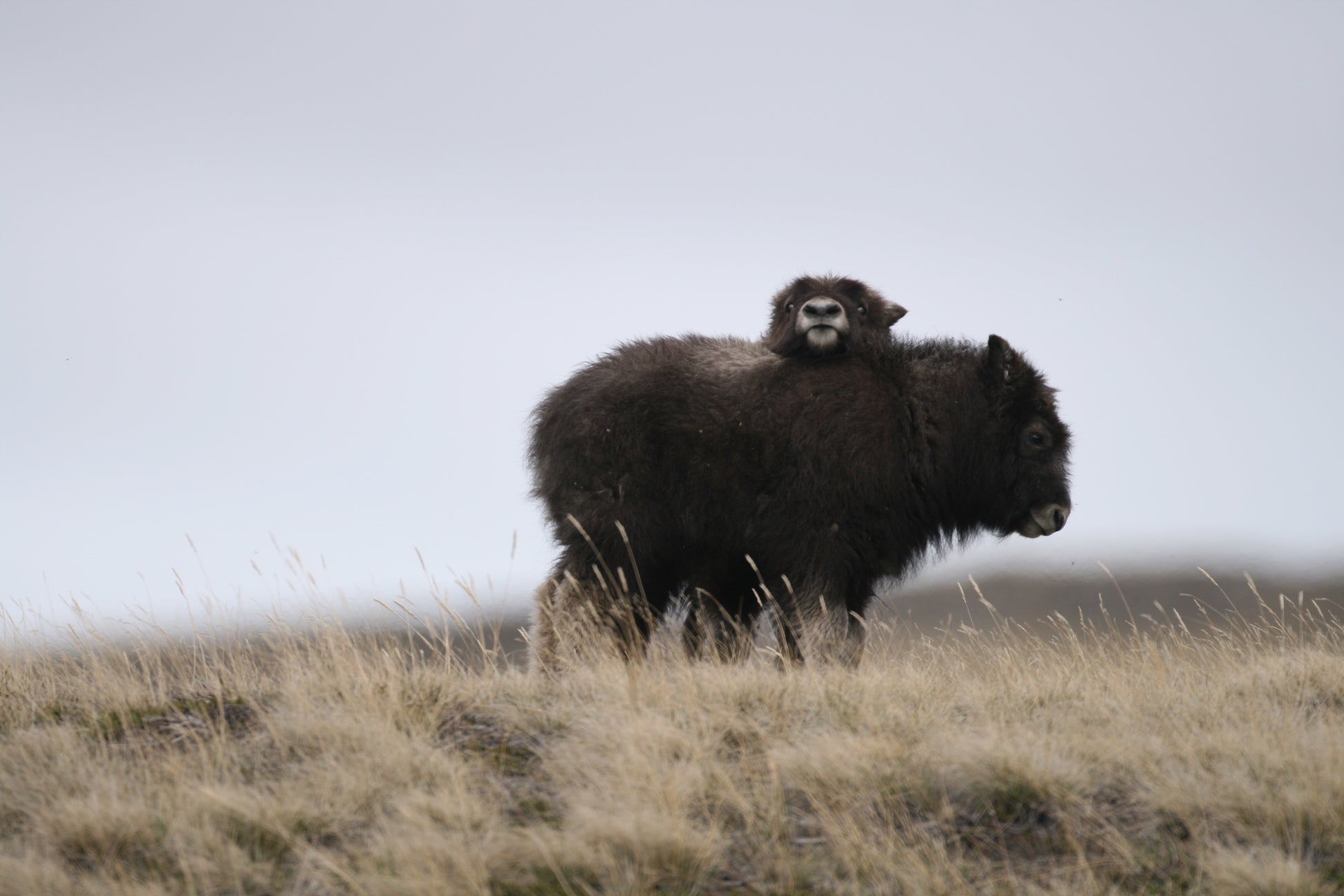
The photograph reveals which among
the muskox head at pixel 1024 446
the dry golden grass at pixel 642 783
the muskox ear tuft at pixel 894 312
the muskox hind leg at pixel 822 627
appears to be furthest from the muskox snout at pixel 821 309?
the dry golden grass at pixel 642 783

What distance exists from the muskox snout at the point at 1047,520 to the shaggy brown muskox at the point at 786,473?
0.01m

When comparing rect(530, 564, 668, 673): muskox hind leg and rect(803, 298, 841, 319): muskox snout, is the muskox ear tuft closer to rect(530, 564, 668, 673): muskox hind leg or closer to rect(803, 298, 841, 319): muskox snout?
rect(803, 298, 841, 319): muskox snout

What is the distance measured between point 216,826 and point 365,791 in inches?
23.9

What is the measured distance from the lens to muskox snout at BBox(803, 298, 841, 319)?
857cm

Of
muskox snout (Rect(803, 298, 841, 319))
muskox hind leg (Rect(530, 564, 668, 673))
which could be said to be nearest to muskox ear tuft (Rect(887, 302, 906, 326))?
muskox snout (Rect(803, 298, 841, 319))

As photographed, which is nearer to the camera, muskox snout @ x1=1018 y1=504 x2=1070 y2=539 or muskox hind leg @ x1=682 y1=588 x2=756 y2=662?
muskox snout @ x1=1018 y1=504 x2=1070 y2=539

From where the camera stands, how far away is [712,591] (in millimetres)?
8922

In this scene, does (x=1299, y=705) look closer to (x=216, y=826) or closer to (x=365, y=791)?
(x=365, y=791)

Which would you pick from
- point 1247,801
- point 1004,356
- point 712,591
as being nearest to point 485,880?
point 1247,801

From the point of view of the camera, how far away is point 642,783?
445 centimetres

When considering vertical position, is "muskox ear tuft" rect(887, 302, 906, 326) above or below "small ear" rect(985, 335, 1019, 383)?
above

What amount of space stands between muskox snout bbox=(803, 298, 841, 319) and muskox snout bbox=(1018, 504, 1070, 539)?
7.89ft

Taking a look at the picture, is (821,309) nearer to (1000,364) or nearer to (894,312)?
(894,312)

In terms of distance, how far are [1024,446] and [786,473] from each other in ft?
7.16
